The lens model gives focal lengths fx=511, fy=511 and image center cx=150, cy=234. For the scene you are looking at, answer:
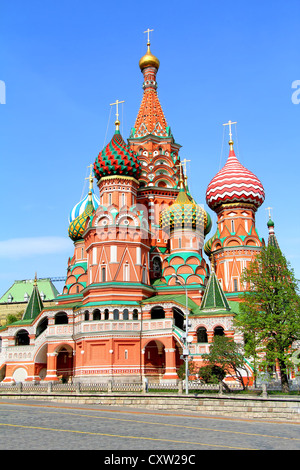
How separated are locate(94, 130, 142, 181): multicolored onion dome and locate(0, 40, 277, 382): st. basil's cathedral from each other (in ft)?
0.26

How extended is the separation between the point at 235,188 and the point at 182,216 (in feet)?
18.2

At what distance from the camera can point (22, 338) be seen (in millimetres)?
42938

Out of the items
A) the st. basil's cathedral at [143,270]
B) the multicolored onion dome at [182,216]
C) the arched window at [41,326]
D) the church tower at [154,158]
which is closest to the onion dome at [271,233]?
the st. basil's cathedral at [143,270]

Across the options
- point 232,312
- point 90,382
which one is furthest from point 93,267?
point 232,312

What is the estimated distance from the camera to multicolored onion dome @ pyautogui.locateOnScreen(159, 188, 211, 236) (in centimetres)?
4031

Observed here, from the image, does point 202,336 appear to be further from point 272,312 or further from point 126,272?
point 272,312

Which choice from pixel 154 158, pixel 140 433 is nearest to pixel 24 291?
pixel 154 158

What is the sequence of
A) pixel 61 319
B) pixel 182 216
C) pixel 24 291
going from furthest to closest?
pixel 24 291
pixel 61 319
pixel 182 216

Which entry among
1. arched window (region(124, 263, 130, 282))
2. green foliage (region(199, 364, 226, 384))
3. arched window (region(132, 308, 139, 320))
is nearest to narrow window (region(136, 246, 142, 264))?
arched window (region(124, 263, 130, 282))

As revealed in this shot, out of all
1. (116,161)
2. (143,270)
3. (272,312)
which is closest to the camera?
(272,312)

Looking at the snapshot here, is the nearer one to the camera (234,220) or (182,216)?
(182,216)

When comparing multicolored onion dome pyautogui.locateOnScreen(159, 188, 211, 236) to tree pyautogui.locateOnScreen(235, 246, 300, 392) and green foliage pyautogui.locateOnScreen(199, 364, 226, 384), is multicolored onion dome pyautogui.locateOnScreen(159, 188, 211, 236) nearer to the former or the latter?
tree pyautogui.locateOnScreen(235, 246, 300, 392)
